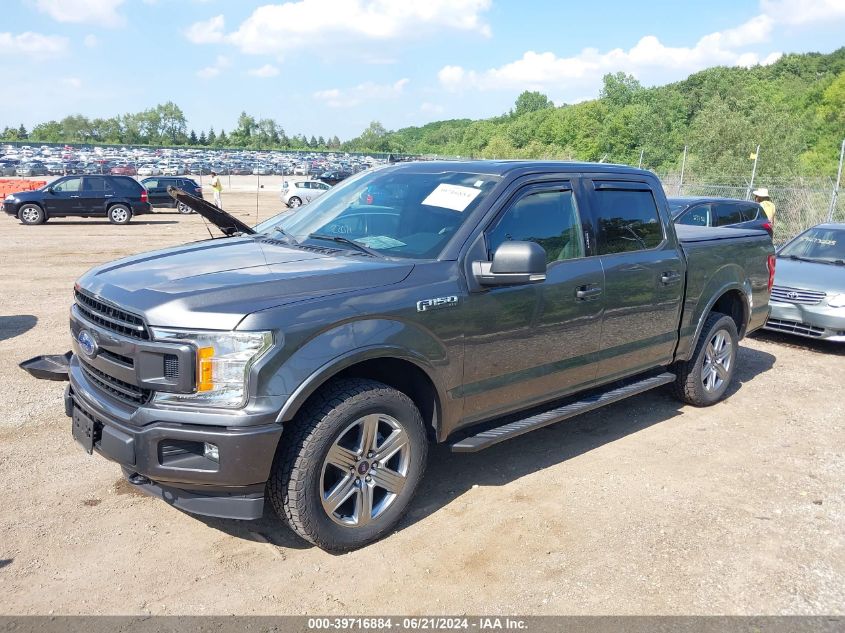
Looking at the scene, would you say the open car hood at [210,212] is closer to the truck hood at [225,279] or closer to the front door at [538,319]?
the truck hood at [225,279]

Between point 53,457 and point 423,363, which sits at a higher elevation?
point 423,363

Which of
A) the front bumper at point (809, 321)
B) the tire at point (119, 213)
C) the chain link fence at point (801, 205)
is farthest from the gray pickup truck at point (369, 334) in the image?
the tire at point (119, 213)

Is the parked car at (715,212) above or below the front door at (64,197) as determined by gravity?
above

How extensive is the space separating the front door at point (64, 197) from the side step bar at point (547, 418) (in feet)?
70.9

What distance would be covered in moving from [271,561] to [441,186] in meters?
2.40

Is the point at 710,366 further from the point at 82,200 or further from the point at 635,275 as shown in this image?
Answer: the point at 82,200

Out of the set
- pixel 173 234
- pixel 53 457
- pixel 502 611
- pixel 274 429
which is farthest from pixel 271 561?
pixel 173 234

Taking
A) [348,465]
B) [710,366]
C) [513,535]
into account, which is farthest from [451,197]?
[710,366]

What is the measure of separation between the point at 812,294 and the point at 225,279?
25.0ft

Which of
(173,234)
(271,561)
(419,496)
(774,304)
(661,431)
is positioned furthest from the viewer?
(173,234)

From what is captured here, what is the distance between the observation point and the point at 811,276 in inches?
341

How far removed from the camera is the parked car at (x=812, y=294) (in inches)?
322

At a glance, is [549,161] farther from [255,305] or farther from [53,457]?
[53,457]

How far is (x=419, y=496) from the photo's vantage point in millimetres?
4250
